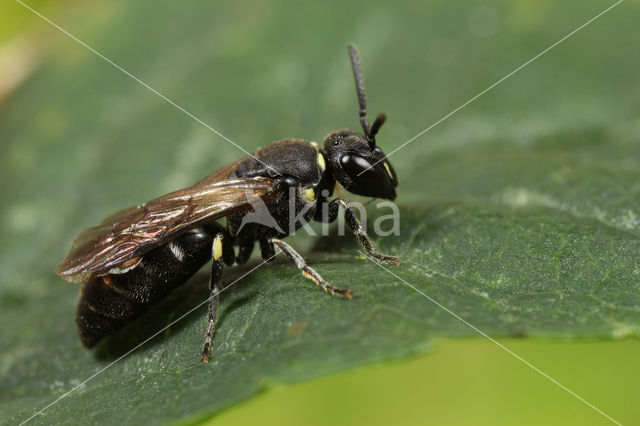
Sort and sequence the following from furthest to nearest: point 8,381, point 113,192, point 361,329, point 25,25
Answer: point 25,25 < point 113,192 < point 8,381 < point 361,329

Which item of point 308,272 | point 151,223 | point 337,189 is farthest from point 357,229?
point 151,223

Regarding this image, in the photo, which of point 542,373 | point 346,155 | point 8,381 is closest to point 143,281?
point 8,381

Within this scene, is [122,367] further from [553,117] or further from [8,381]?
[553,117]

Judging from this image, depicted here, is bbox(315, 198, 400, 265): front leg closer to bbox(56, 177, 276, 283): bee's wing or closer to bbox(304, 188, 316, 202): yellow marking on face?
bbox(304, 188, 316, 202): yellow marking on face

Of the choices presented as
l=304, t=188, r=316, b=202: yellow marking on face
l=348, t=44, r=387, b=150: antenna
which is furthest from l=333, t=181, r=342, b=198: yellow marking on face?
l=348, t=44, r=387, b=150: antenna

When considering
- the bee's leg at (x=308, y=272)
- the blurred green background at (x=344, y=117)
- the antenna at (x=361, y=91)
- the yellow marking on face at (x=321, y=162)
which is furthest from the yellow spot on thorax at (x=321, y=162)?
the blurred green background at (x=344, y=117)

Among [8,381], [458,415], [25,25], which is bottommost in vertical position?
[458,415]
